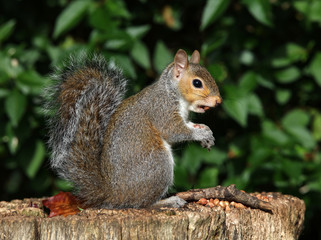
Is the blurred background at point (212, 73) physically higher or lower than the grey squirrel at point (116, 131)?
higher

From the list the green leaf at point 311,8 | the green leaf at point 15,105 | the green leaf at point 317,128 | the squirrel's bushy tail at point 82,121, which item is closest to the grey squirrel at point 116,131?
the squirrel's bushy tail at point 82,121

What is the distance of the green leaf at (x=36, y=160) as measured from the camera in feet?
10.3

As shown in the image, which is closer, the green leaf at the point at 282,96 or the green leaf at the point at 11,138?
the green leaf at the point at 11,138

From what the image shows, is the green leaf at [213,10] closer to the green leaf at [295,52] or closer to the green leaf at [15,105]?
the green leaf at [295,52]

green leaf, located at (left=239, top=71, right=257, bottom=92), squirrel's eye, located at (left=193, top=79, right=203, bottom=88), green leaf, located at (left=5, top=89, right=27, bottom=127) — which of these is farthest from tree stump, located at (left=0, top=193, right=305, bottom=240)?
green leaf, located at (left=239, top=71, right=257, bottom=92)

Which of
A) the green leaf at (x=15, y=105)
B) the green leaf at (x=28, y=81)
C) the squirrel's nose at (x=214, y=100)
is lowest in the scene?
the squirrel's nose at (x=214, y=100)

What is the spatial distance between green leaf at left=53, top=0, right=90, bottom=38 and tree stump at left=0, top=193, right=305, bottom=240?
117 centimetres

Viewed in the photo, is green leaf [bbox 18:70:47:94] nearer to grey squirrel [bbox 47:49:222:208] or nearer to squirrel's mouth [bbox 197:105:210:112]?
grey squirrel [bbox 47:49:222:208]

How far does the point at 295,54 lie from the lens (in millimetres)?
3201

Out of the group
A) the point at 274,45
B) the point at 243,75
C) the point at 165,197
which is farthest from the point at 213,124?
the point at 165,197

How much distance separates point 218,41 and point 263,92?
0.79 meters

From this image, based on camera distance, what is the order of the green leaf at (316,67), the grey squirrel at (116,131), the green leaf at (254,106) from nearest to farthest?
the grey squirrel at (116,131) < the green leaf at (316,67) < the green leaf at (254,106)

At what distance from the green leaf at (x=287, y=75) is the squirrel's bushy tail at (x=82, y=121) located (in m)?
1.29

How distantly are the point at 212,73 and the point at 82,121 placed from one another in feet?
3.06
